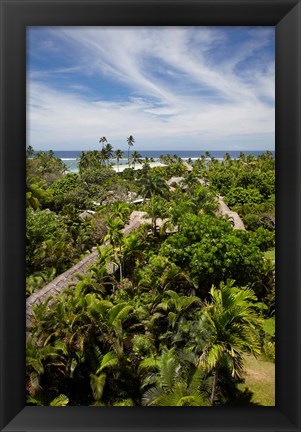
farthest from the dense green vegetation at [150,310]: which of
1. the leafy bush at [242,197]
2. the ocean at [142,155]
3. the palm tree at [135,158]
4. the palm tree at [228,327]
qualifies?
the palm tree at [135,158]

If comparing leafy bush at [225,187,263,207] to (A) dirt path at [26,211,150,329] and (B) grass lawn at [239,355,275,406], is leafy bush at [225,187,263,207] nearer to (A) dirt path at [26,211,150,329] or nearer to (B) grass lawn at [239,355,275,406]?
(A) dirt path at [26,211,150,329]

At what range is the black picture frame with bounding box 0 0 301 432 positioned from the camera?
181 centimetres

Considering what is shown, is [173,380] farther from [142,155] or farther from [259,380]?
[142,155]

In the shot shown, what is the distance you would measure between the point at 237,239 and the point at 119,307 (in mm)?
3764

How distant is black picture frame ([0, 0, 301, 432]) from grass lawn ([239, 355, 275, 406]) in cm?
317

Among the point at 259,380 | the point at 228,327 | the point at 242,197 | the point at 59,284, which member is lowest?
the point at 259,380

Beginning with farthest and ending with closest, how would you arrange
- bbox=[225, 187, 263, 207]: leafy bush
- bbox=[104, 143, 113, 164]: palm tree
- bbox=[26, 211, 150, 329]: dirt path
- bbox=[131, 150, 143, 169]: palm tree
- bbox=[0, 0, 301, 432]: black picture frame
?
bbox=[131, 150, 143, 169]: palm tree → bbox=[104, 143, 113, 164]: palm tree → bbox=[225, 187, 263, 207]: leafy bush → bbox=[26, 211, 150, 329]: dirt path → bbox=[0, 0, 301, 432]: black picture frame

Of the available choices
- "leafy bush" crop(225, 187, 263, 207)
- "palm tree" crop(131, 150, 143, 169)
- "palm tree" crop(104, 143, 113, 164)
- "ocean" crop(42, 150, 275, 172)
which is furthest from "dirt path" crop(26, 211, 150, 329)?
"palm tree" crop(131, 150, 143, 169)

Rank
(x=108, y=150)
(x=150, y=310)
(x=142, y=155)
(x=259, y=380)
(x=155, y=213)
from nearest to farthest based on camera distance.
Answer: (x=259, y=380)
(x=150, y=310)
(x=155, y=213)
(x=108, y=150)
(x=142, y=155)

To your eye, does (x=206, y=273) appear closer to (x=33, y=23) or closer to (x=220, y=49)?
(x=220, y=49)

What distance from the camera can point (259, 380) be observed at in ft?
17.2
